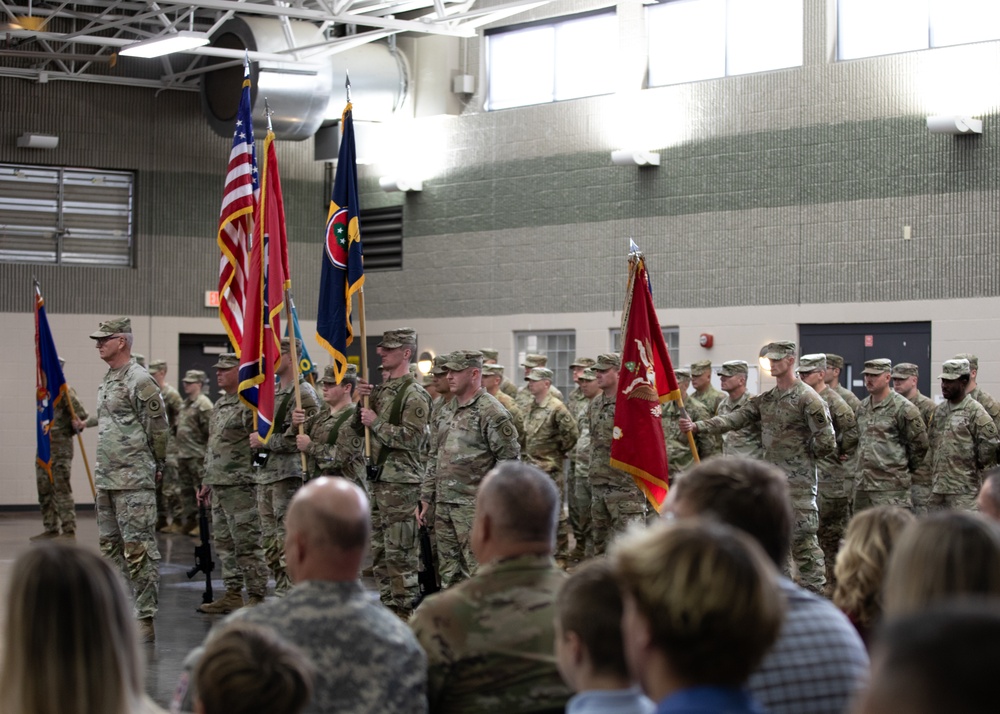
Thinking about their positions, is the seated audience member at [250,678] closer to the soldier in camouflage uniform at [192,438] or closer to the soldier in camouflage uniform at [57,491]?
the soldier in camouflage uniform at [192,438]

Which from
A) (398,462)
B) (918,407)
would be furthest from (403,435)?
(918,407)

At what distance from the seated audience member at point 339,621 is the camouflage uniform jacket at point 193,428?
10.9 meters

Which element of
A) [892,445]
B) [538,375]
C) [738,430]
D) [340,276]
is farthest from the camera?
[538,375]

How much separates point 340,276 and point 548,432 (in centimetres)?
435

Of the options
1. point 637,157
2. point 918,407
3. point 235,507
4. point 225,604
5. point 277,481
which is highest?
point 637,157

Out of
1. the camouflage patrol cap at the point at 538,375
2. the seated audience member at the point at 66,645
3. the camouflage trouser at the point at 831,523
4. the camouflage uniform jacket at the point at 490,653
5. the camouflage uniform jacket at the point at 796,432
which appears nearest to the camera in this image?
the seated audience member at the point at 66,645

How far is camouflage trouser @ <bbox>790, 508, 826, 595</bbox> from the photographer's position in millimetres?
9266

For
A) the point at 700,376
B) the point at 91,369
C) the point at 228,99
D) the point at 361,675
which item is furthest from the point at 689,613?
the point at 91,369

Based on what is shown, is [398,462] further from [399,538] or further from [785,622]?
[785,622]

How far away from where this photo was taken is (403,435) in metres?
8.75

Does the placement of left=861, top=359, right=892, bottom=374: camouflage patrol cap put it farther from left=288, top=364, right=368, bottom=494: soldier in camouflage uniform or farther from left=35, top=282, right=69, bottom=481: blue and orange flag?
left=35, top=282, right=69, bottom=481: blue and orange flag

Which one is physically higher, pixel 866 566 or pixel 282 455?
pixel 866 566

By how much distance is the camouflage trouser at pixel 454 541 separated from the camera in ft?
28.1

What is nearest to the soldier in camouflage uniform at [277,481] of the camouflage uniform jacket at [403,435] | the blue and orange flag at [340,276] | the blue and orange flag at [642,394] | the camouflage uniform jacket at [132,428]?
the blue and orange flag at [340,276]
